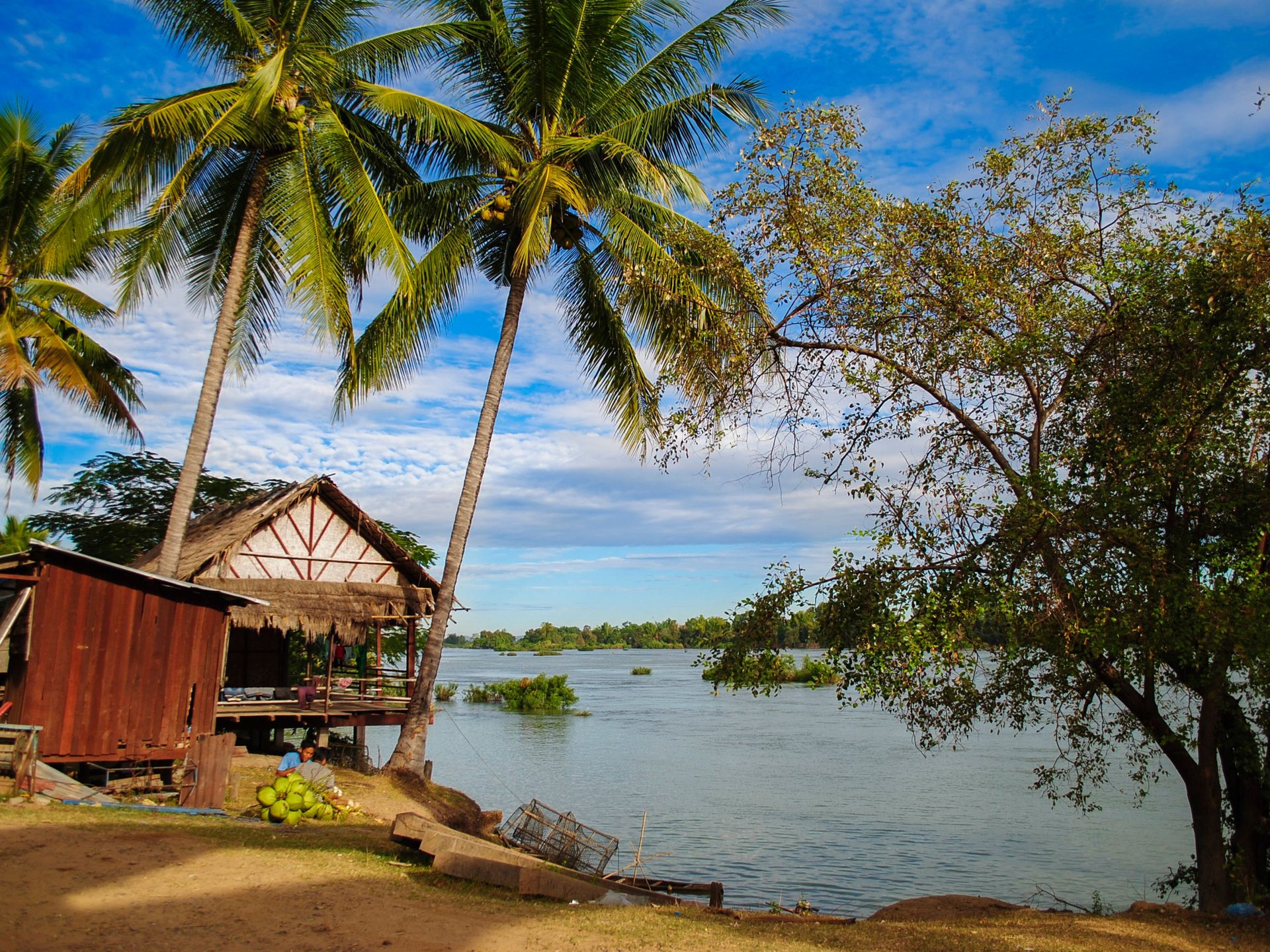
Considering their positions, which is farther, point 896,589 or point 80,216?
point 80,216

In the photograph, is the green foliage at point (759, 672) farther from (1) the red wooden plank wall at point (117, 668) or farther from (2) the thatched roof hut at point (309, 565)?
(2) the thatched roof hut at point (309, 565)

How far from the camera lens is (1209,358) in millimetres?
8172

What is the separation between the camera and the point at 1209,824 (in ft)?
30.3

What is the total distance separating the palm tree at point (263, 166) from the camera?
12406mm

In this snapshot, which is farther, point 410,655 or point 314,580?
point 410,655

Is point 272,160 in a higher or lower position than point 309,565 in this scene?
higher

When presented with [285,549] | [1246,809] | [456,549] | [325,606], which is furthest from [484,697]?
[1246,809]

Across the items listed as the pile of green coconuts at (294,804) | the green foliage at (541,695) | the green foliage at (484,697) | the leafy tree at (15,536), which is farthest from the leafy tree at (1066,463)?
the green foliage at (484,697)

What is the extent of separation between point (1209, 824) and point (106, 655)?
40.5 feet

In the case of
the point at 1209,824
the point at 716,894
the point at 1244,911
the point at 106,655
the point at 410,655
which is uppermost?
the point at 106,655

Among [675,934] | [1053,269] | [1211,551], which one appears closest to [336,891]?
[675,934]

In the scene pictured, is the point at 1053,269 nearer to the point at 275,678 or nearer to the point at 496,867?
the point at 496,867

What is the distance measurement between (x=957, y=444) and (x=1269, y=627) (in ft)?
11.4

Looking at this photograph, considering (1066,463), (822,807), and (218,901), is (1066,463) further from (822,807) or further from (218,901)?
(822,807)
